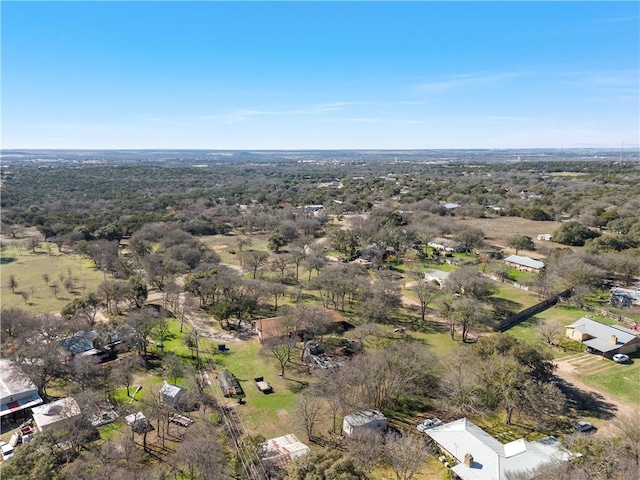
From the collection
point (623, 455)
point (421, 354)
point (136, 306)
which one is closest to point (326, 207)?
point (136, 306)

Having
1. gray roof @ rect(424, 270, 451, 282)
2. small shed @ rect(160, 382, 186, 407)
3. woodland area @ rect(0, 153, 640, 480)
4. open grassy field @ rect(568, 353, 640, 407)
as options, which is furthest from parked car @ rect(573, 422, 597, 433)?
gray roof @ rect(424, 270, 451, 282)

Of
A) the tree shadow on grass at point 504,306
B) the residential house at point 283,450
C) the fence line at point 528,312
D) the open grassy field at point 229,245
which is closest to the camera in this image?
the residential house at point 283,450

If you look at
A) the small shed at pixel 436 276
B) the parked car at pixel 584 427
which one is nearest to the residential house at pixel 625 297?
the small shed at pixel 436 276

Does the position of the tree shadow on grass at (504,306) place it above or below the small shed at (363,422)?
below

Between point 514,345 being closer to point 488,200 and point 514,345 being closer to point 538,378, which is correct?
point 538,378

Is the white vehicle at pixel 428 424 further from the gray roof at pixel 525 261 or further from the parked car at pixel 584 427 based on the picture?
the gray roof at pixel 525 261

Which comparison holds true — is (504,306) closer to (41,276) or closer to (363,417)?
(363,417)

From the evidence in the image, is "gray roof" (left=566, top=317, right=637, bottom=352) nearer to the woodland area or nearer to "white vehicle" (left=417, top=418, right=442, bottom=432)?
the woodland area

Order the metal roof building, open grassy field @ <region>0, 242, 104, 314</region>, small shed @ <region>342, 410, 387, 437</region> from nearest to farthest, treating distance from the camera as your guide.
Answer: small shed @ <region>342, 410, 387, 437</region> < the metal roof building < open grassy field @ <region>0, 242, 104, 314</region>
